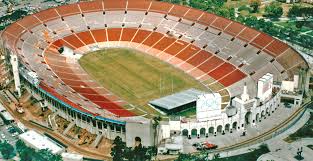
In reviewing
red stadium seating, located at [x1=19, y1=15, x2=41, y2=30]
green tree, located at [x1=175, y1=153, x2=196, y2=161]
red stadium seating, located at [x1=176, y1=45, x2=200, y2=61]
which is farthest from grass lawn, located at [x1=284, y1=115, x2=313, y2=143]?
red stadium seating, located at [x1=19, y1=15, x2=41, y2=30]

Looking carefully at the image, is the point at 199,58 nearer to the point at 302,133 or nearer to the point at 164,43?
the point at 164,43

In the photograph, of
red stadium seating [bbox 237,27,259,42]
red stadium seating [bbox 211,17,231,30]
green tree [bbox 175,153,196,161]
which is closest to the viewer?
green tree [bbox 175,153,196,161]

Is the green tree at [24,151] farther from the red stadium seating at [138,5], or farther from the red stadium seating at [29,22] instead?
the red stadium seating at [138,5]

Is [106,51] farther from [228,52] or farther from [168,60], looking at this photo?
[228,52]

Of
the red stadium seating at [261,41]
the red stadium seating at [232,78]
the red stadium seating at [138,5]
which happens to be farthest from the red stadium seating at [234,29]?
the red stadium seating at [138,5]

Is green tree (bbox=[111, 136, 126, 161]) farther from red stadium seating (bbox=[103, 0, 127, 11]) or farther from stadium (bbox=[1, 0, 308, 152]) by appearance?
red stadium seating (bbox=[103, 0, 127, 11])

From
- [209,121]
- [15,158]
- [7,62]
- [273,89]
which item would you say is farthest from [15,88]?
[273,89]

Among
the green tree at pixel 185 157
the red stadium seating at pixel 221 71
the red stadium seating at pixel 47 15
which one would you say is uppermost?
the red stadium seating at pixel 47 15

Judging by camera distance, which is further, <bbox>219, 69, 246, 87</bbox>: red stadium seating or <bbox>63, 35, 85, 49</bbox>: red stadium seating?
<bbox>63, 35, 85, 49</bbox>: red stadium seating
